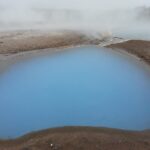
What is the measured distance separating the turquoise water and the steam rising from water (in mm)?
5416

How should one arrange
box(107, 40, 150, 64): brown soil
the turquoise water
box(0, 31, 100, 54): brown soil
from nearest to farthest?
the turquoise water, box(107, 40, 150, 64): brown soil, box(0, 31, 100, 54): brown soil

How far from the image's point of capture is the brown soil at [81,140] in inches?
258

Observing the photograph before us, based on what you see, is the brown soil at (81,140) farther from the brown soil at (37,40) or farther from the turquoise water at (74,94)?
the brown soil at (37,40)

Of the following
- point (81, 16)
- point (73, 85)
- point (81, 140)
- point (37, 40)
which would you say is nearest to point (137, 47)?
point (37, 40)

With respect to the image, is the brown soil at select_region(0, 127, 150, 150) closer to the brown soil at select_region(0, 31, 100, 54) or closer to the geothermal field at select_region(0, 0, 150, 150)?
the geothermal field at select_region(0, 0, 150, 150)

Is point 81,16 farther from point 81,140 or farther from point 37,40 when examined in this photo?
point 81,140

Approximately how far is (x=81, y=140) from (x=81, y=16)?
55.9 ft

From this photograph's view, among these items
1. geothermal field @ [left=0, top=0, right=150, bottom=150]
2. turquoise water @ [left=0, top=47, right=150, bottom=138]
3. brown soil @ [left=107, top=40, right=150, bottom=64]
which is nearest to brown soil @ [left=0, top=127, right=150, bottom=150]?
geothermal field @ [left=0, top=0, right=150, bottom=150]

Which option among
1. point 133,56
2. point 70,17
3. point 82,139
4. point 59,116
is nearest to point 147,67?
point 133,56

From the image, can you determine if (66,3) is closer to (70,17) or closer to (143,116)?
(70,17)

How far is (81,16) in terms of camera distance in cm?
2305

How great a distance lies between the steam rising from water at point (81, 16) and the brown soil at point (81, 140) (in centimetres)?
1040

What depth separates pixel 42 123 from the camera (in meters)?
7.80

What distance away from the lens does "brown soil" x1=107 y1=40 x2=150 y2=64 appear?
13.2 meters
